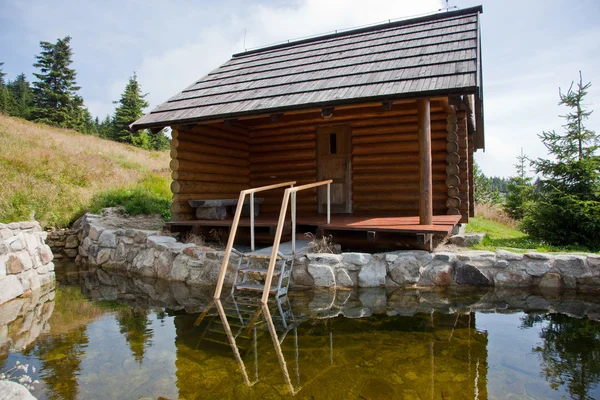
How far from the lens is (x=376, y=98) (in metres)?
6.70

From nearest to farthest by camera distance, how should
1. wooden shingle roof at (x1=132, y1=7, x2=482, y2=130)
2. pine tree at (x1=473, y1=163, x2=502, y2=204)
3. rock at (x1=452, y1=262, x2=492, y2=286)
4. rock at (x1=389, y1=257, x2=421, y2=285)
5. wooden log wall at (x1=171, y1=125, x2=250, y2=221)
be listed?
rock at (x1=452, y1=262, x2=492, y2=286), rock at (x1=389, y1=257, x2=421, y2=285), wooden shingle roof at (x1=132, y1=7, x2=482, y2=130), wooden log wall at (x1=171, y1=125, x2=250, y2=221), pine tree at (x1=473, y1=163, x2=502, y2=204)

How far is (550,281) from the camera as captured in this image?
19.6 feet

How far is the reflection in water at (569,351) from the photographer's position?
314cm

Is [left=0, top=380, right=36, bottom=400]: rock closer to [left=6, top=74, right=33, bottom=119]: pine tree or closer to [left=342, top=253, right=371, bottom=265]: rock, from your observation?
[left=342, top=253, right=371, bottom=265]: rock

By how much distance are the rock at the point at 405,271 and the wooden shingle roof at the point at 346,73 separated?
109 inches

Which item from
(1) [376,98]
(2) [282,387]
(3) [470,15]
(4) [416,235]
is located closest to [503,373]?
(2) [282,387]

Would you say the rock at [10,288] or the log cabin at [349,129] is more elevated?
the log cabin at [349,129]

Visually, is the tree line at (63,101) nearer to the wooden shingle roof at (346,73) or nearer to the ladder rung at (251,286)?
the wooden shingle roof at (346,73)

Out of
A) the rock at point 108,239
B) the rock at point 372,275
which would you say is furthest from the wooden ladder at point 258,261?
the rock at point 108,239

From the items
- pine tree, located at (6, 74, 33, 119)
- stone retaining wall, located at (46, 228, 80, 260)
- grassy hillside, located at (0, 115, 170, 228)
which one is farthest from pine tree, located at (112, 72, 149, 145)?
stone retaining wall, located at (46, 228, 80, 260)

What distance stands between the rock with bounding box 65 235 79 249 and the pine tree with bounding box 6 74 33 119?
994 inches

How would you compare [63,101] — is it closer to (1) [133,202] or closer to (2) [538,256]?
(1) [133,202]

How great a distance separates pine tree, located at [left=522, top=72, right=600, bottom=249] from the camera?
743 cm

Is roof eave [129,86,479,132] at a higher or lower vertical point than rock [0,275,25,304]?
higher
